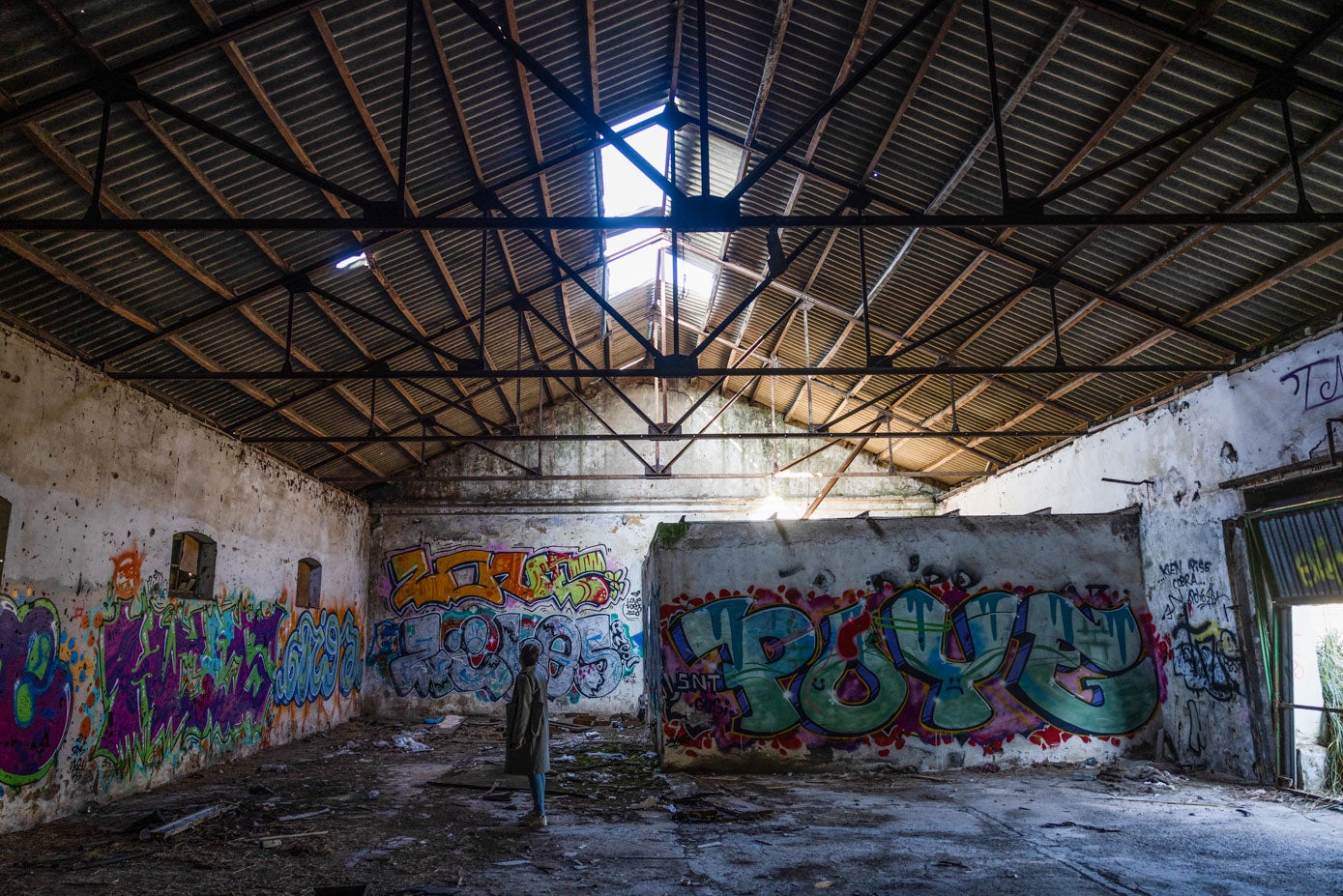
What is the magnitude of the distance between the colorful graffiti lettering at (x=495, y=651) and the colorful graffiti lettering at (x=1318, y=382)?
12716 mm

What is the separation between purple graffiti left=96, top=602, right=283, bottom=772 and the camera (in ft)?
31.8

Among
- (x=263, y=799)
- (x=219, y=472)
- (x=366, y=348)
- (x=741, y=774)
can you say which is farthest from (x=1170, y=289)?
(x=219, y=472)

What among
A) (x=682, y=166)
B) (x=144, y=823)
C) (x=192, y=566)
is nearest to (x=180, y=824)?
(x=144, y=823)

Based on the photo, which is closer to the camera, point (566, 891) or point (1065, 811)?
point (566, 891)

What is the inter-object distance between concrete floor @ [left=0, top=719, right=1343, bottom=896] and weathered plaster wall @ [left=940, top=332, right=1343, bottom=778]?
2.82 ft

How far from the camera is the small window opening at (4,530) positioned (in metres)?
7.85

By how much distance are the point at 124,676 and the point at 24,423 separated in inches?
130

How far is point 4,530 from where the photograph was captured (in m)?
7.89

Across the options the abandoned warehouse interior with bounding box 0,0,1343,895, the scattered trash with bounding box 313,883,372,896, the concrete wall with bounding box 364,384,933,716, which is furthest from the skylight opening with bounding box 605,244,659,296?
the scattered trash with bounding box 313,883,372,896

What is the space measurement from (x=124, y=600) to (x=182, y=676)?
1707 millimetres

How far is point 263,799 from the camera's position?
30.4 ft

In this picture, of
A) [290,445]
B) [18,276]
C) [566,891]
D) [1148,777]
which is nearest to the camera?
[566,891]

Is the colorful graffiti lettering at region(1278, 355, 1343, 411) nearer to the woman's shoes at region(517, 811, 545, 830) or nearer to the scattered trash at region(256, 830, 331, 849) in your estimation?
the woman's shoes at region(517, 811, 545, 830)

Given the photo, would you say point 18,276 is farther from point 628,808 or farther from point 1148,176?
point 1148,176
